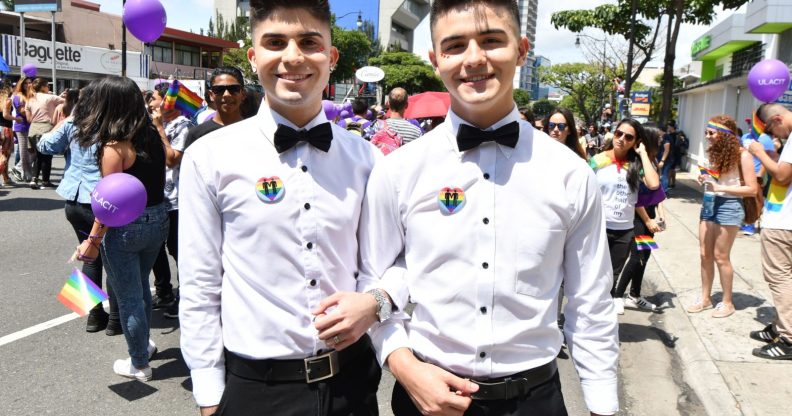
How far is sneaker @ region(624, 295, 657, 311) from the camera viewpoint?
20.1 feet

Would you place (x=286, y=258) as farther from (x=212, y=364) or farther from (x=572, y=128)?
(x=572, y=128)

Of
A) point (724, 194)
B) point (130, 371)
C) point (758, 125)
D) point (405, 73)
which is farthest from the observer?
point (405, 73)

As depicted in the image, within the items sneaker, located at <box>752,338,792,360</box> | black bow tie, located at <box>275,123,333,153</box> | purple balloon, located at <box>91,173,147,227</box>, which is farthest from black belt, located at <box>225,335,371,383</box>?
sneaker, located at <box>752,338,792,360</box>

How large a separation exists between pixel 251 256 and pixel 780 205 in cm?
465

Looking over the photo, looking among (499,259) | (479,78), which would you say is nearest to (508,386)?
(499,259)

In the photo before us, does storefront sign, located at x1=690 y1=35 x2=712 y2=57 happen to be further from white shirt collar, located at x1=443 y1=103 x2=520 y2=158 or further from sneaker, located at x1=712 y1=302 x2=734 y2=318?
white shirt collar, located at x1=443 y1=103 x2=520 y2=158

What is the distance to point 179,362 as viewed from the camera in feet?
14.6

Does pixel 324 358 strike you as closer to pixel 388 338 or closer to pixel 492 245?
pixel 388 338

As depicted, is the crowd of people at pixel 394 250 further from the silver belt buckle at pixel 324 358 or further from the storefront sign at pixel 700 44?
the storefront sign at pixel 700 44

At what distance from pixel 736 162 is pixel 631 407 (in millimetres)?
2774

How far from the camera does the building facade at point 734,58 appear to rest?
1477 cm

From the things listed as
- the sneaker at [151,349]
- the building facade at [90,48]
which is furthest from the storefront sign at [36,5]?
the sneaker at [151,349]

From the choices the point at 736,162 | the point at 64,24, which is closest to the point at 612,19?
the point at 736,162

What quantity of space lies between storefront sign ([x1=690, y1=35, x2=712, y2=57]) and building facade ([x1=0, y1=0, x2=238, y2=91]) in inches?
861
